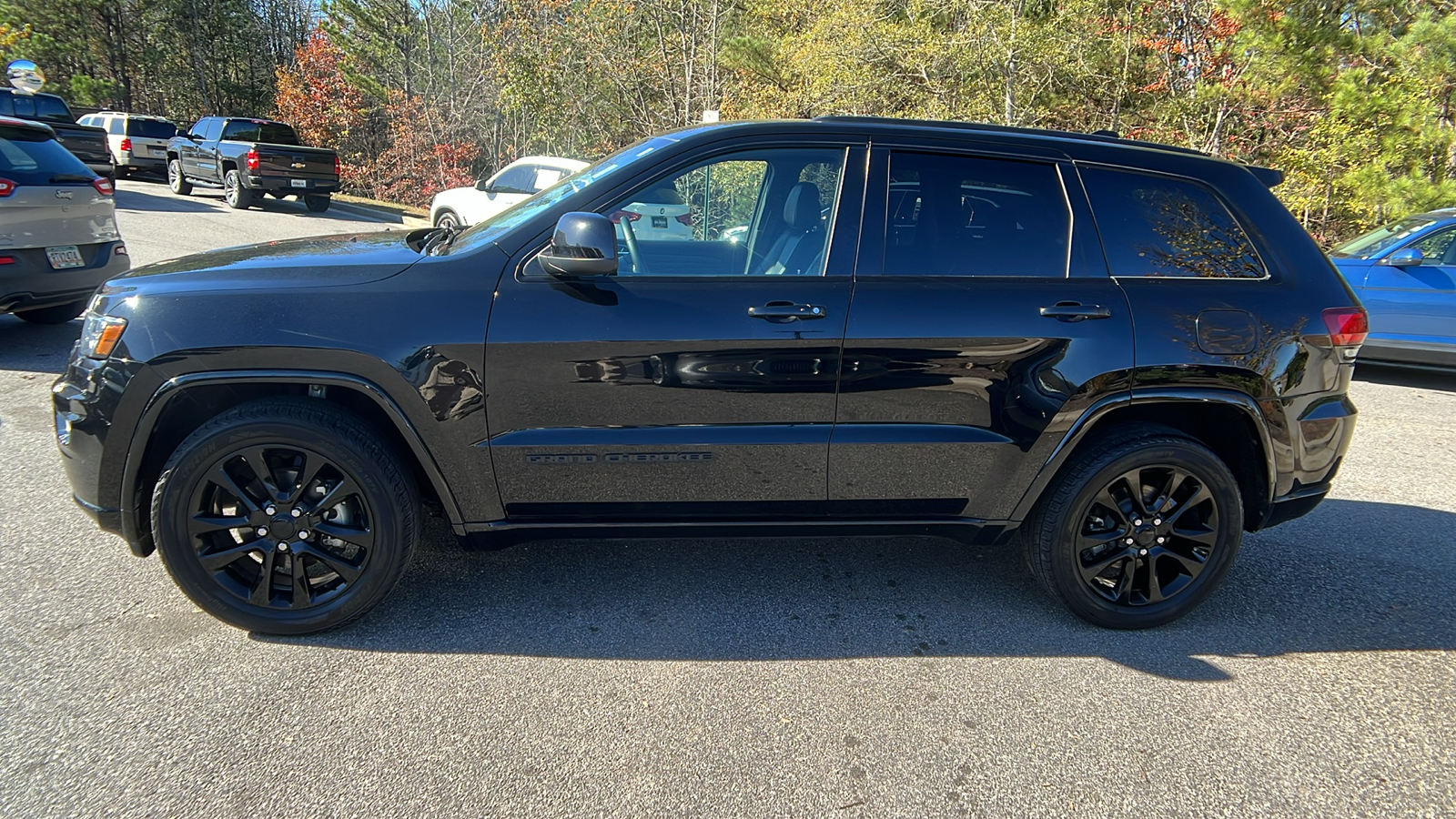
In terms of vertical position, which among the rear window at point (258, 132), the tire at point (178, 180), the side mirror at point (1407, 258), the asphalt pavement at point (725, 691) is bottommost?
the asphalt pavement at point (725, 691)

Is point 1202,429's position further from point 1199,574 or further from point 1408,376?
point 1408,376

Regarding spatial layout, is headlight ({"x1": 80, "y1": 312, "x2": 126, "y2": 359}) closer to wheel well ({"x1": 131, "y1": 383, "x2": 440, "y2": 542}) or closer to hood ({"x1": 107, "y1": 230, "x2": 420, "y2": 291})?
hood ({"x1": 107, "y1": 230, "x2": 420, "y2": 291})

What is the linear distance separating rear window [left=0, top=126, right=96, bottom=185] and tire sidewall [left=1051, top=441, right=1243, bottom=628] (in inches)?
287

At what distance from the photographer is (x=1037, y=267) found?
314cm

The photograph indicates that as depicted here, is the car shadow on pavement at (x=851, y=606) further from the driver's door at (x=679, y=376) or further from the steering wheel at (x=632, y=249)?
the steering wheel at (x=632, y=249)

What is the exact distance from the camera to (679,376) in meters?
2.91

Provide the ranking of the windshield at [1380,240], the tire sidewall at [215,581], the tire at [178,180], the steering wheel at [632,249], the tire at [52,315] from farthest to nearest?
the tire at [178,180] → the windshield at [1380,240] → the tire at [52,315] → the steering wheel at [632,249] → the tire sidewall at [215,581]

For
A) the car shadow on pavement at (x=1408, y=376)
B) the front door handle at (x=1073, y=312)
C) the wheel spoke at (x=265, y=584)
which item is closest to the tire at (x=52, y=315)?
the wheel spoke at (x=265, y=584)

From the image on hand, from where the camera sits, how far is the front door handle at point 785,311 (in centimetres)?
292

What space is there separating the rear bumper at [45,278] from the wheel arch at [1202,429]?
6.95m

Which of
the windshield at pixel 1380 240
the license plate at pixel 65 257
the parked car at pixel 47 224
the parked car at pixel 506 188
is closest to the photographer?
the parked car at pixel 47 224

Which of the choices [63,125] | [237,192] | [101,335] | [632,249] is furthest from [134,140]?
[632,249]

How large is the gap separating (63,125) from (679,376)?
69.3 ft

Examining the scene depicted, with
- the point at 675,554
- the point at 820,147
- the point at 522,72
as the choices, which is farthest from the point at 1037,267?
the point at 522,72
